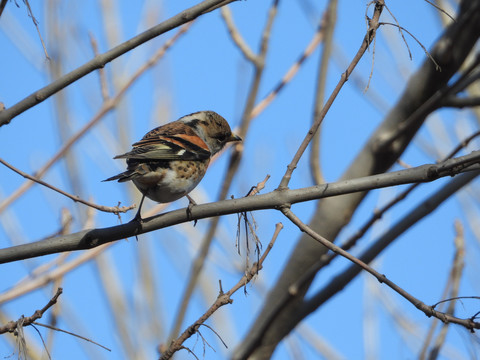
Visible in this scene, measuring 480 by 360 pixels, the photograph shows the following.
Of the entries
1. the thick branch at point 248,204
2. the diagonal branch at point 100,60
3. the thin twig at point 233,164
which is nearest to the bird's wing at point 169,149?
the thin twig at point 233,164

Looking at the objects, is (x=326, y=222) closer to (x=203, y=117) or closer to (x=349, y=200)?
(x=349, y=200)

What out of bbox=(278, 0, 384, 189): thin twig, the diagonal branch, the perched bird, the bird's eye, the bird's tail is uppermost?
the bird's eye

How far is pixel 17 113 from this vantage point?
2.60 metres

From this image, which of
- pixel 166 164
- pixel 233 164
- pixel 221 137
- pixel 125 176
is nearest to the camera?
pixel 125 176

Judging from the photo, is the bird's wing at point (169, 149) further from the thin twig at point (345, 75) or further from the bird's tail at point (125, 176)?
the thin twig at point (345, 75)

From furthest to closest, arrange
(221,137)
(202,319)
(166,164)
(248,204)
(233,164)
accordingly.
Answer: (221,137) < (233,164) < (166,164) < (248,204) < (202,319)

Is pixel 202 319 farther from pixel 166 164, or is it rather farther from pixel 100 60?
pixel 166 164

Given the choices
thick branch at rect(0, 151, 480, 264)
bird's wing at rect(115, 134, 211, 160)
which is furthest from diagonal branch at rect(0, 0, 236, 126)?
bird's wing at rect(115, 134, 211, 160)

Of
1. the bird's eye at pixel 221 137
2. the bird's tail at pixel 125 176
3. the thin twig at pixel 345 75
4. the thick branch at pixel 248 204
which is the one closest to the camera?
the thick branch at pixel 248 204

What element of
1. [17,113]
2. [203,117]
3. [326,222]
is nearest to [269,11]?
[203,117]

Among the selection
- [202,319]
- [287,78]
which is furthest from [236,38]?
[202,319]

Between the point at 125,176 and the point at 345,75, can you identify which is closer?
the point at 345,75

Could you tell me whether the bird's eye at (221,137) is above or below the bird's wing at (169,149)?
above

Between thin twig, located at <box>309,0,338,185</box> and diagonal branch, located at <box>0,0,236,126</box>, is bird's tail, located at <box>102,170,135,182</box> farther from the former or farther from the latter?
thin twig, located at <box>309,0,338,185</box>
